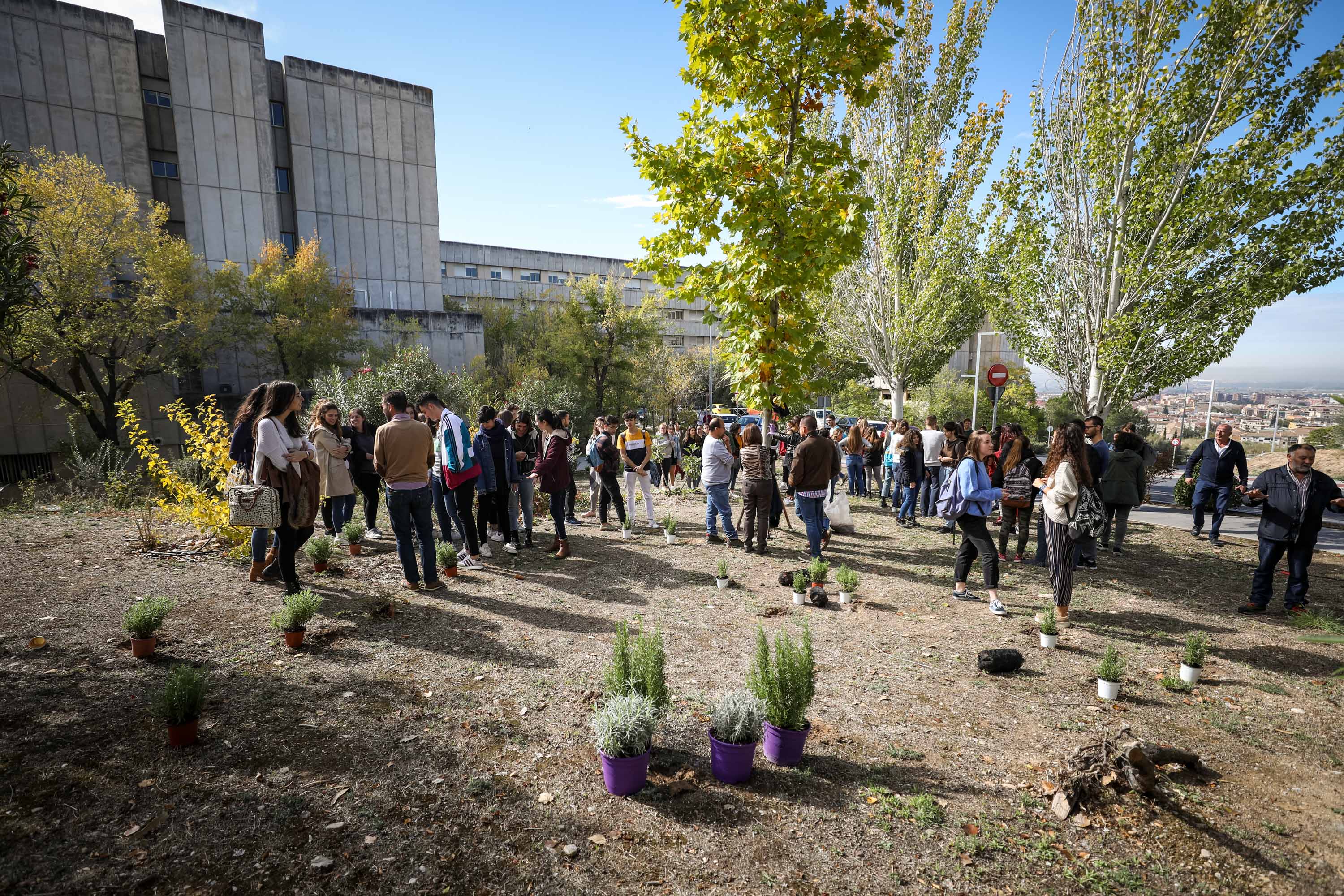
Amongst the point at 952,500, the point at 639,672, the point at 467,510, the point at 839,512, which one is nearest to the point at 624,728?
the point at 639,672

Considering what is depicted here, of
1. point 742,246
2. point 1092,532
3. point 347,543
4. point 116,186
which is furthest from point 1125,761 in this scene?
point 116,186

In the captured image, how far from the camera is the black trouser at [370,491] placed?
27.1 feet

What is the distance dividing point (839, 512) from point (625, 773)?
7.39 m

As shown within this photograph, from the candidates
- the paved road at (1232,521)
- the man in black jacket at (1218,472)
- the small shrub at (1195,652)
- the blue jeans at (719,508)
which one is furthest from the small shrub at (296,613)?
the paved road at (1232,521)

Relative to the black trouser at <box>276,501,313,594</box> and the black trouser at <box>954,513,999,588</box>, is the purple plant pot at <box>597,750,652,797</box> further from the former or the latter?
the black trouser at <box>954,513,999,588</box>

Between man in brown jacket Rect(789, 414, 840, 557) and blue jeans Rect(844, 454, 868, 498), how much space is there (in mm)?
5371

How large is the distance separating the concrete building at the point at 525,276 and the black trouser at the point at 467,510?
36888 mm

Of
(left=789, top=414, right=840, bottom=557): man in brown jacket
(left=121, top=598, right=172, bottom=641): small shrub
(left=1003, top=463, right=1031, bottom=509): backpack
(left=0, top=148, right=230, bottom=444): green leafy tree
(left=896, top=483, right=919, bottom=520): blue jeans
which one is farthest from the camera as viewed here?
(left=0, top=148, right=230, bottom=444): green leafy tree

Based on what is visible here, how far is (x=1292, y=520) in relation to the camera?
20.6 feet

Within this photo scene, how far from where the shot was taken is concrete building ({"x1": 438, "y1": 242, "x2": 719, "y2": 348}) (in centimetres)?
4816

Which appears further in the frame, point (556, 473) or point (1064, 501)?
Answer: point (556, 473)

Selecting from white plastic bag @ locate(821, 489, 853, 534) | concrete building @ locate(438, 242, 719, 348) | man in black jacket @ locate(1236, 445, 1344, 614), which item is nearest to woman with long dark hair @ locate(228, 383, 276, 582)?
white plastic bag @ locate(821, 489, 853, 534)

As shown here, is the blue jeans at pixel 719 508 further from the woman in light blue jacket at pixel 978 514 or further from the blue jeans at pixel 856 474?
the blue jeans at pixel 856 474

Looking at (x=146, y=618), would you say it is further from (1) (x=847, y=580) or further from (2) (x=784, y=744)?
(1) (x=847, y=580)
